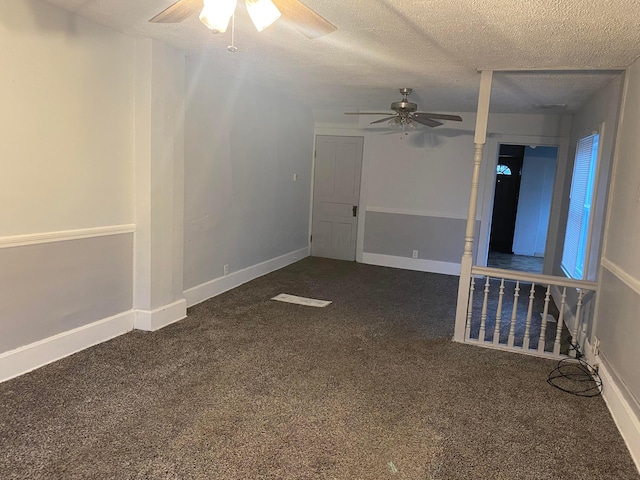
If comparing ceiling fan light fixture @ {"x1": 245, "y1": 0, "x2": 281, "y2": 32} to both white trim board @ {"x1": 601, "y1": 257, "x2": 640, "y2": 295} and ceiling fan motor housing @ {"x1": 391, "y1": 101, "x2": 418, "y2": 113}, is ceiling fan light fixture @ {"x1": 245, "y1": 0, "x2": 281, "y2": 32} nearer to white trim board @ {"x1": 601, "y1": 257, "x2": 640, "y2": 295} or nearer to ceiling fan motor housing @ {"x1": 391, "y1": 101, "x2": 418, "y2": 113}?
white trim board @ {"x1": 601, "y1": 257, "x2": 640, "y2": 295}

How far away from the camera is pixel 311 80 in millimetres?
4609

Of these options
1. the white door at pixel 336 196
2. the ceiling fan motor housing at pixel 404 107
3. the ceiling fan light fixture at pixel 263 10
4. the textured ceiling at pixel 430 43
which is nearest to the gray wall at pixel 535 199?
the white door at pixel 336 196

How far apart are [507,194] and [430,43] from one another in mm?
6630

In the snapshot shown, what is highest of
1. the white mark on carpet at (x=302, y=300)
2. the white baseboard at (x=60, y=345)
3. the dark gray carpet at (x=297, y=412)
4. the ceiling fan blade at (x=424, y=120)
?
the ceiling fan blade at (x=424, y=120)

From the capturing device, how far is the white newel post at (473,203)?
3.69 m

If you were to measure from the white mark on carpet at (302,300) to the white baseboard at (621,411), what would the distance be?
8.15 ft

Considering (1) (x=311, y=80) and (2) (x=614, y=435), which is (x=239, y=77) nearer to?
(1) (x=311, y=80)

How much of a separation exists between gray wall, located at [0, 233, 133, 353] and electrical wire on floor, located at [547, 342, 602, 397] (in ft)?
10.4

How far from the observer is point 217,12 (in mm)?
1917

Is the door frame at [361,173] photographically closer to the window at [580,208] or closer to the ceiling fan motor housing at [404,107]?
the ceiling fan motor housing at [404,107]

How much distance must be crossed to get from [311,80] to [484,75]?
5.50 feet

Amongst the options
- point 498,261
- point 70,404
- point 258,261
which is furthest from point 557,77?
point 498,261

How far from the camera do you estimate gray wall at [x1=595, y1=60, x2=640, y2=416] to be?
8.70 feet

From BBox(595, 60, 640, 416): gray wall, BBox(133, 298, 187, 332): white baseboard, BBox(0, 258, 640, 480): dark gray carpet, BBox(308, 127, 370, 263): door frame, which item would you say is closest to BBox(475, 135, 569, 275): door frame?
BBox(308, 127, 370, 263): door frame
